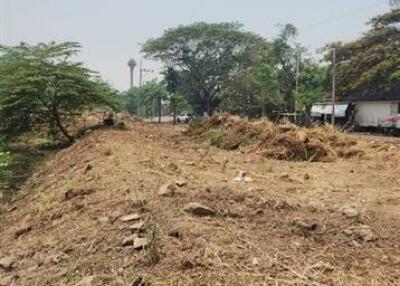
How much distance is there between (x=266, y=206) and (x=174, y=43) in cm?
4386

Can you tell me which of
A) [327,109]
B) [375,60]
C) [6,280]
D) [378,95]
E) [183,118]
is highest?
[375,60]

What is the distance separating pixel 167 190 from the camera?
6.39 m

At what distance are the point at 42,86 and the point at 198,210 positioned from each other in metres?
12.9

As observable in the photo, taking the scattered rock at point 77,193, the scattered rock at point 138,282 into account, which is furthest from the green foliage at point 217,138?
the scattered rock at point 138,282

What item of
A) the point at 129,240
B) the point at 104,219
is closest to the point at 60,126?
the point at 104,219

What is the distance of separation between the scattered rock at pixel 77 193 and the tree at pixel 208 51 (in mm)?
41253

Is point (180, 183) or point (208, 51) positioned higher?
point (208, 51)

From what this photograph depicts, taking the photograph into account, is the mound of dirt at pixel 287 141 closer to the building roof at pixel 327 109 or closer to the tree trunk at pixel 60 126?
the tree trunk at pixel 60 126

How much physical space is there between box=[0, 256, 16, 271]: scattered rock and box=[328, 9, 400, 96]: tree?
28422 millimetres

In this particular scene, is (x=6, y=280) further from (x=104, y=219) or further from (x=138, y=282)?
(x=138, y=282)

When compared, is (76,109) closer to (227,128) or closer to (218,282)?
(227,128)

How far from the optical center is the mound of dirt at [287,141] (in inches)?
544

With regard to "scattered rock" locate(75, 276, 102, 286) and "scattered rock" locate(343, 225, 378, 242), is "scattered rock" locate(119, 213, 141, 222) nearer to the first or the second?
"scattered rock" locate(75, 276, 102, 286)

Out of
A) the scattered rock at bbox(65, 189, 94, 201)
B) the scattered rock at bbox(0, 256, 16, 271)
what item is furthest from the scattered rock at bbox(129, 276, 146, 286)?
the scattered rock at bbox(65, 189, 94, 201)
